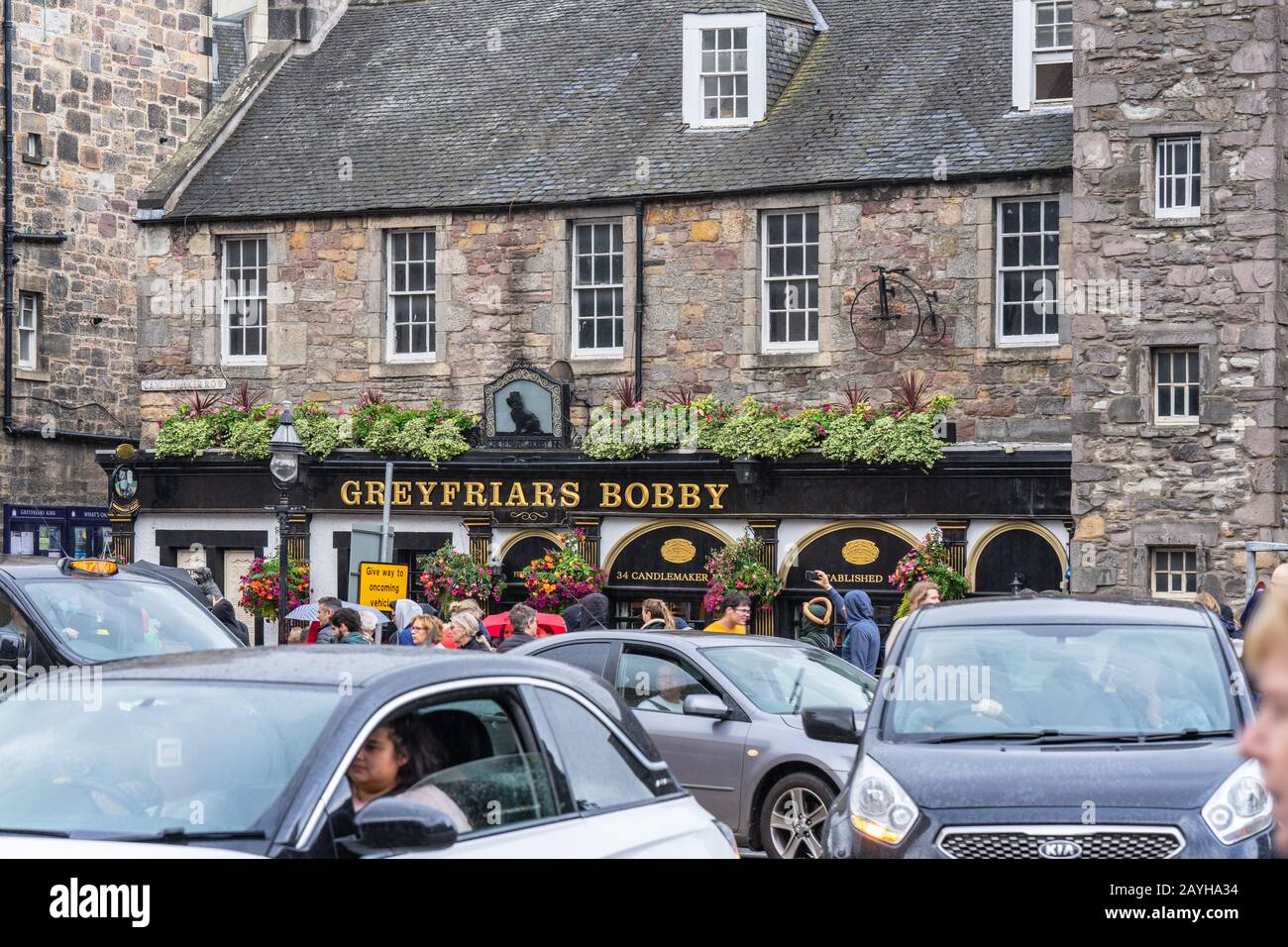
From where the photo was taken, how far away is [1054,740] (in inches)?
340

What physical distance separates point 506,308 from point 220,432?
4716 mm

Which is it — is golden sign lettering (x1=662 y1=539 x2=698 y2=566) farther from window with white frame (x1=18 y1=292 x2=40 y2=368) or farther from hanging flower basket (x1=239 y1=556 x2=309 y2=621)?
window with white frame (x1=18 y1=292 x2=40 y2=368)

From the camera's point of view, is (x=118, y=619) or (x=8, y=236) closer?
(x=118, y=619)

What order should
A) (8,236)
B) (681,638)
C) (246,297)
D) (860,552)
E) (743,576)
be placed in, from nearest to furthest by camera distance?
(681,638)
(860,552)
(743,576)
(246,297)
(8,236)

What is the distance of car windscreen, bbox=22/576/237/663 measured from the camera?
12844 mm

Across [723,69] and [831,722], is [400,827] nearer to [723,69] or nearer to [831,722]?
[831,722]

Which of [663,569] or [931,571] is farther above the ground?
[931,571]

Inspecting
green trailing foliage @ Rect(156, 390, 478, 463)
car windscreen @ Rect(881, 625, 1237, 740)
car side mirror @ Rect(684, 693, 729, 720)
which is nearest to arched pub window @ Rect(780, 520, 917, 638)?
green trailing foliage @ Rect(156, 390, 478, 463)

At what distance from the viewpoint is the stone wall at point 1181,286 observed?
21703 mm

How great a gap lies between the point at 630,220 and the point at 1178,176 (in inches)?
296

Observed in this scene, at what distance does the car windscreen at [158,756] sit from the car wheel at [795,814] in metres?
6.85

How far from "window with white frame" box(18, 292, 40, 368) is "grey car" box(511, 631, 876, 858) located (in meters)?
21.9

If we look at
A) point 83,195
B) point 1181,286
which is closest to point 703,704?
point 1181,286

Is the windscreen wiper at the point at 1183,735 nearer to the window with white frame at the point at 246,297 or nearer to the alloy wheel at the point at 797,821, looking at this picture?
the alloy wheel at the point at 797,821
